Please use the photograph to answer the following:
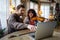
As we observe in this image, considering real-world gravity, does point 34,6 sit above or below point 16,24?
above

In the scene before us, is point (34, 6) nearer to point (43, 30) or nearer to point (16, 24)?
point (16, 24)

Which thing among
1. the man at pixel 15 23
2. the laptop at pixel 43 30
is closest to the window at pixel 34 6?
the man at pixel 15 23

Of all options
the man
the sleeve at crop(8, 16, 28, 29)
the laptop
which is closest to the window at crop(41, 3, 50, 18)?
the man

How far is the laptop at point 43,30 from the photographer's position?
5.02ft

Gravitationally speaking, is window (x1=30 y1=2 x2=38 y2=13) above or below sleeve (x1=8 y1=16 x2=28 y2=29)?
above

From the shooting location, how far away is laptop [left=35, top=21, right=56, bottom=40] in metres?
1.53

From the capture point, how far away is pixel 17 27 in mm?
2223

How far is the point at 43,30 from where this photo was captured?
1.61 m

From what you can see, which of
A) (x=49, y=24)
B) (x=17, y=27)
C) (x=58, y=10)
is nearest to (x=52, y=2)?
(x=58, y=10)

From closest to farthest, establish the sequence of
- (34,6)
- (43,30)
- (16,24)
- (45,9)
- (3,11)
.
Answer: (43,30), (16,24), (3,11), (34,6), (45,9)

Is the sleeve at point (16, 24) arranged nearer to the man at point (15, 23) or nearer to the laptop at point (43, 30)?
the man at point (15, 23)

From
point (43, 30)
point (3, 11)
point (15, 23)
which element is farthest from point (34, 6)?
point (43, 30)

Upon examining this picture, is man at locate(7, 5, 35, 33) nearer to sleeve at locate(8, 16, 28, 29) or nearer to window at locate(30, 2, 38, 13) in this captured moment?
sleeve at locate(8, 16, 28, 29)

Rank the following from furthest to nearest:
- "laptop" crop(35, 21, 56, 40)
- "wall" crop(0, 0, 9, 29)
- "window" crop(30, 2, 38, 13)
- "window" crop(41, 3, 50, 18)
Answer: "window" crop(41, 3, 50, 18) → "window" crop(30, 2, 38, 13) → "wall" crop(0, 0, 9, 29) → "laptop" crop(35, 21, 56, 40)
